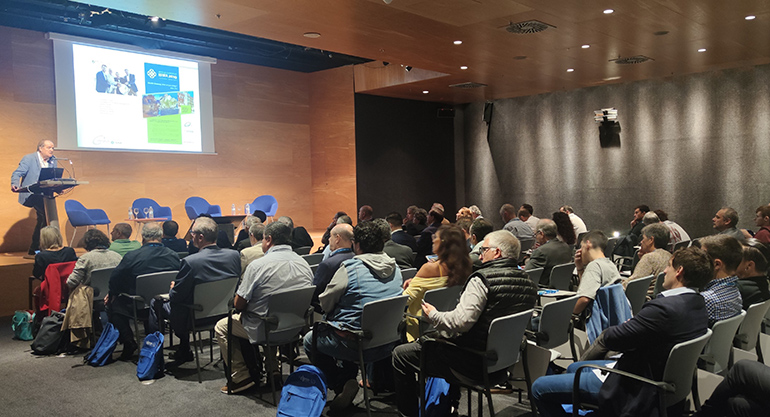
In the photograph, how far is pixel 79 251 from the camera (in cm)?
929

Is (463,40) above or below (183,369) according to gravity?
above

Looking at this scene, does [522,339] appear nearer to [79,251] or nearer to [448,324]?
[448,324]

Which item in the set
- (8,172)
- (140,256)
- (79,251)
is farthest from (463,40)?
(8,172)

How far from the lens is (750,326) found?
364 centimetres

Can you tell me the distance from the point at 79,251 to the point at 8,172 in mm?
1972

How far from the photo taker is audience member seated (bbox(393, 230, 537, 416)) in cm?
314

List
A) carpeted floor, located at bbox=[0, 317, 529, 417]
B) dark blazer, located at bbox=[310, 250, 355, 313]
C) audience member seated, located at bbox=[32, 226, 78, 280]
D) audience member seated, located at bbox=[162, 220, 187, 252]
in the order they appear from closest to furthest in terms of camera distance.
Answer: carpeted floor, located at bbox=[0, 317, 529, 417] → dark blazer, located at bbox=[310, 250, 355, 313] → audience member seated, located at bbox=[32, 226, 78, 280] → audience member seated, located at bbox=[162, 220, 187, 252]

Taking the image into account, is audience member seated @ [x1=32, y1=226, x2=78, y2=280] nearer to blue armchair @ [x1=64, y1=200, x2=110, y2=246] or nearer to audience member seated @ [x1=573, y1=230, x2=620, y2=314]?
blue armchair @ [x1=64, y1=200, x2=110, y2=246]

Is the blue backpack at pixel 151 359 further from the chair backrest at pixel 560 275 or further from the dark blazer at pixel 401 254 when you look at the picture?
the chair backrest at pixel 560 275

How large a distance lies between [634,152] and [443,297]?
931cm

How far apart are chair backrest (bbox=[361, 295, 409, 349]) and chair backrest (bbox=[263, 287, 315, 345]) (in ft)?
2.23

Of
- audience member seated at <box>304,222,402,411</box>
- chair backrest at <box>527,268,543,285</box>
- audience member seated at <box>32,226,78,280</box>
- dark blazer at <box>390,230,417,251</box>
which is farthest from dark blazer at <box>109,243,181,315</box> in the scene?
chair backrest at <box>527,268,543,285</box>

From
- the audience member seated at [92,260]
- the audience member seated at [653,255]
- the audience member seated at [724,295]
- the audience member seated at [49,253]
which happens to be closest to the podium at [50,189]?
the audience member seated at [49,253]

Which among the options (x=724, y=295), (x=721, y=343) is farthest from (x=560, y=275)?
(x=721, y=343)
